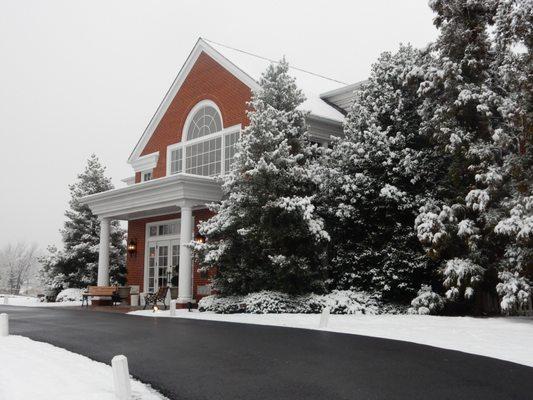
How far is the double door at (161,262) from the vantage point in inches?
966

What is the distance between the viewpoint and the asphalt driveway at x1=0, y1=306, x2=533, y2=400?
6.64m

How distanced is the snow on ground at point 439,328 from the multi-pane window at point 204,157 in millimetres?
8510

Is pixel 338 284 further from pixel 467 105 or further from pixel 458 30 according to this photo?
pixel 458 30

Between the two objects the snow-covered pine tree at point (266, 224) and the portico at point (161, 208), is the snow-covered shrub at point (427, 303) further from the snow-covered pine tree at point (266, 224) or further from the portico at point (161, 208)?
the portico at point (161, 208)

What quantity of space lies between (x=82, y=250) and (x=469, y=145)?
21451mm

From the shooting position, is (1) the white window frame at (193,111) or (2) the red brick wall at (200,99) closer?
(2) the red brick wall at (200,99)

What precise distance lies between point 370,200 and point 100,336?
928cm

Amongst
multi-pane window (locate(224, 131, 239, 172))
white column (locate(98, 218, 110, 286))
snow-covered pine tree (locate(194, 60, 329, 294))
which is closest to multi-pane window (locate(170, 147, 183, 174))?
multi-pane window (locate(224, 131, 239, 172))

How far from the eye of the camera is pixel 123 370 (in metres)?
A: 6.30

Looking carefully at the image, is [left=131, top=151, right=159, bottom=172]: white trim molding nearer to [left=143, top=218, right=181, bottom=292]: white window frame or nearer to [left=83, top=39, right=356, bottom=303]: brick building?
[left=83, top=39, right=356, bottom=303]: brick building

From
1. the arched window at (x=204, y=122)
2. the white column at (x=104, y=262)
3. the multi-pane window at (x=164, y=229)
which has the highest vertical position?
the arched window at (x=204, y=122)

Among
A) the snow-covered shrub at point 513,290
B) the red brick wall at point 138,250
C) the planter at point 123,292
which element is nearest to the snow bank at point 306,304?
the snow-covered shrub at point 513,290

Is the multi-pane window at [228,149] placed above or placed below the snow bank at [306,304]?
above

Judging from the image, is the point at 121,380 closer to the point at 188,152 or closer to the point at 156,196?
the point at 156,196
